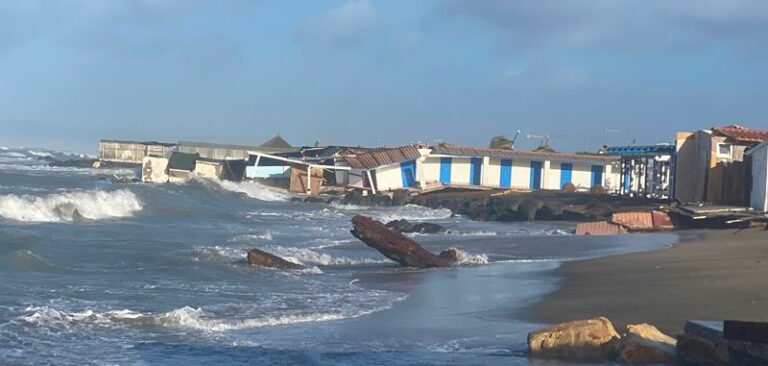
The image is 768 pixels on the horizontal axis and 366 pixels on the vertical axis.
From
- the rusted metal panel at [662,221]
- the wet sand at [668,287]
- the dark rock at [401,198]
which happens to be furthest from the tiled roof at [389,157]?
the wet sand at [668,287]

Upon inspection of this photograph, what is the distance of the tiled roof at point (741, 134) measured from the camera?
31.8 metres

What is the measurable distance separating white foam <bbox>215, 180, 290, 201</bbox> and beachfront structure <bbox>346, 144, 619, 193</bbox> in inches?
190

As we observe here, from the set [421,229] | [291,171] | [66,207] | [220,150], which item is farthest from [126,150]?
[421,229]

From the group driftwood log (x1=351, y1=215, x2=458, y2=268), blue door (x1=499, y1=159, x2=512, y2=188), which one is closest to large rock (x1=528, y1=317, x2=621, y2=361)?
driftwood log (x1=351, y1=215, x2=458, y2=268)

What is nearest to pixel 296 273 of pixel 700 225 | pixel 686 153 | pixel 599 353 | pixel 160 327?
pixel 160 327

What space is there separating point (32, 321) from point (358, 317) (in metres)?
4.20

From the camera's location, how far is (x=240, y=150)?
80.6 m

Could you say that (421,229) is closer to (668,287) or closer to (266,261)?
(266,261)

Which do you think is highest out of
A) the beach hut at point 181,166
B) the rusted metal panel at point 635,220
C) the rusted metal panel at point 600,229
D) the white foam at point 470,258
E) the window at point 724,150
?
the window at point 724,150

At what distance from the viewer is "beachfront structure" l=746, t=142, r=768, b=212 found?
88.9ft

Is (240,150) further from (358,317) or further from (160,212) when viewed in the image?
(358,317)

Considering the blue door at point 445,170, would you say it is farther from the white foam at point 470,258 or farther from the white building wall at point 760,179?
the white foam at point 470,258

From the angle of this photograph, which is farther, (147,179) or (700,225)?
(147,179)

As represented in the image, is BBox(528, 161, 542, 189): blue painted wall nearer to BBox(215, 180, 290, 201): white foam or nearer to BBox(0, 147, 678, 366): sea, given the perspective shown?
BBox(215, 180, 290, 201): white foam
